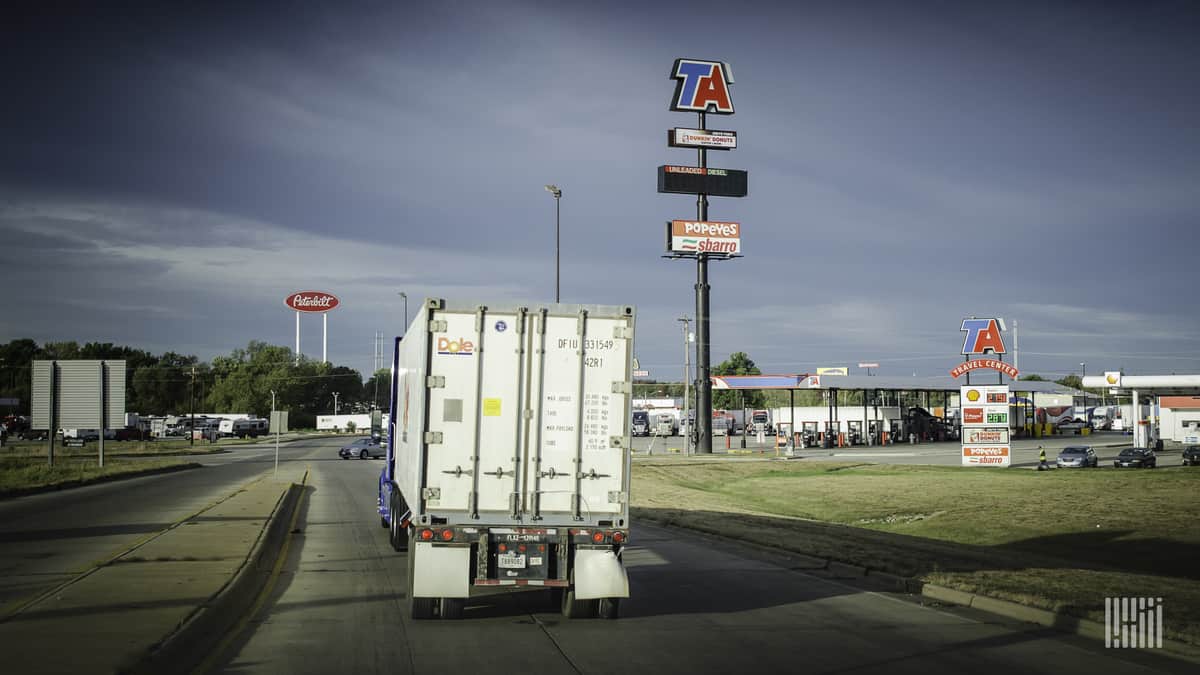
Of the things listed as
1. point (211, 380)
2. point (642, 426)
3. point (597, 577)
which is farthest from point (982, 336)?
point (211, 380)

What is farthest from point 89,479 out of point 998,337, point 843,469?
point 998,337

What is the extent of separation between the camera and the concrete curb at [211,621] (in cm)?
841

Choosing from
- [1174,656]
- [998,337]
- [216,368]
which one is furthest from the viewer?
[216,368]

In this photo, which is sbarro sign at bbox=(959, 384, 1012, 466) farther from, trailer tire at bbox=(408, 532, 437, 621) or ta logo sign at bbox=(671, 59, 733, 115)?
trailer tire at bbox=(408, 532, 437, 621)

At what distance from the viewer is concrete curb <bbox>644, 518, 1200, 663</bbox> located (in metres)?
10.5

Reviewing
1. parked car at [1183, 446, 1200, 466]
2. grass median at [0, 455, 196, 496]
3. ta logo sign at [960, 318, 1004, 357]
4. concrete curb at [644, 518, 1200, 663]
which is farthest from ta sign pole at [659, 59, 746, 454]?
concrete curb at [644, 518, 1200, 663]

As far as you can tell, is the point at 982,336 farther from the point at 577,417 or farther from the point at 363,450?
the point at 577,417

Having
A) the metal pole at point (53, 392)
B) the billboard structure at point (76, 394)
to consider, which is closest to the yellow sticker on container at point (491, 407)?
the billboard structure at point (76, 394)

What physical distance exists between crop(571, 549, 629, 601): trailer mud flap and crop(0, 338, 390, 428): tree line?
147496mm

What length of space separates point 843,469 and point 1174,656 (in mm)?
41026

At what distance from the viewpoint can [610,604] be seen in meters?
11.4

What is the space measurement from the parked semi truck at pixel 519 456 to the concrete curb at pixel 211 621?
2.15 m

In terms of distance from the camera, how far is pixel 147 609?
1040 centimetres

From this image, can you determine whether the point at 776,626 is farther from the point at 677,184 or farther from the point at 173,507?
the point at 677,184
